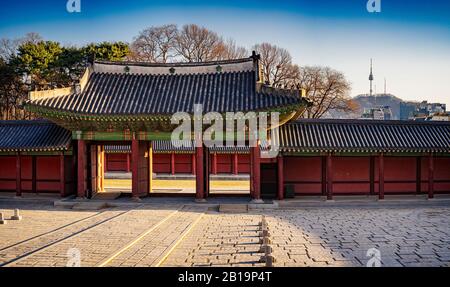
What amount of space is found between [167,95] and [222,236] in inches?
434

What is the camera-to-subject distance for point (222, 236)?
14625 millimetres

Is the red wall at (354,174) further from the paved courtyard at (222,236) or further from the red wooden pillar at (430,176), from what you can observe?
the paved courtyard at (222,236)

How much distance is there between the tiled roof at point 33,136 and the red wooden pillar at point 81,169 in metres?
0.83

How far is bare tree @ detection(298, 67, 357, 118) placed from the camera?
183 ft

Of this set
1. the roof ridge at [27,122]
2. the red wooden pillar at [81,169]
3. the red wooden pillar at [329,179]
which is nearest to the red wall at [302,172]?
the red wooden pillar at [329,179]

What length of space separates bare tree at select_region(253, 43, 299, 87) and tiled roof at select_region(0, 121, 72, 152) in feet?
117

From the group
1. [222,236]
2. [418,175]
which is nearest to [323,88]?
[418,175]

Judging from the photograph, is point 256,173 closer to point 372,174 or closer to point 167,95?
point 167,95

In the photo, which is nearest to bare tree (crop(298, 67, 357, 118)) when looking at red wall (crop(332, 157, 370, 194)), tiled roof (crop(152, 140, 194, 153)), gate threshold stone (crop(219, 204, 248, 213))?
tiled roof (crop(152, 140, 194, 153))

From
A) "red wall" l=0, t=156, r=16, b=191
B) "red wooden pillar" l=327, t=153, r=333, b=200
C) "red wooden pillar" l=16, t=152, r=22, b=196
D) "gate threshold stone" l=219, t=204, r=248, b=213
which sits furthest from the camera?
"red wall" l=0, t=156, r=16, b=191

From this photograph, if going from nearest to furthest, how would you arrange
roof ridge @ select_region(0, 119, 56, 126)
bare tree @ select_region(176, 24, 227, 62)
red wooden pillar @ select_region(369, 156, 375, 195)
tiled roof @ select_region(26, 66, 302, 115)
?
Answer: 1. tiled roof @ select_region(26, 66, 302, 115)
2. red wooden pillar @ select_region(369, 156, 375, 195)
3. roof ridge @ select_region(0, 119, 56, 126)
4. bare tree @ select_region(176, 24, 227, 62)

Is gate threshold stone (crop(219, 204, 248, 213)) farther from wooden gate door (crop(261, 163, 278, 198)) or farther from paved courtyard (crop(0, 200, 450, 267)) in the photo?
wooden gate door (crop(261, 163, 278, 198))
